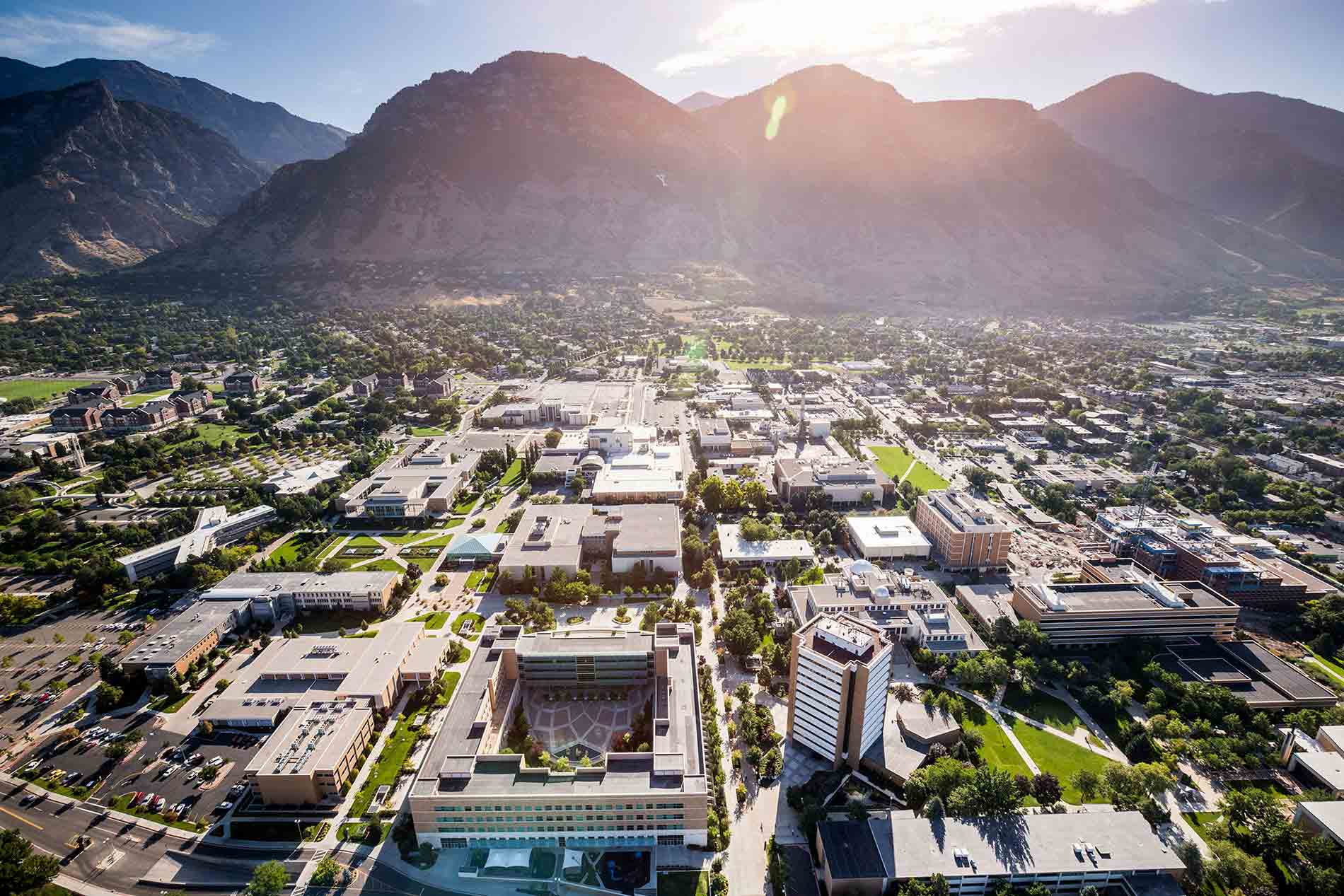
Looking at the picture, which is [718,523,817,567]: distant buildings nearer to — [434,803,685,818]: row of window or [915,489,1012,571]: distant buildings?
[915,489,1012,571]: distant buildings

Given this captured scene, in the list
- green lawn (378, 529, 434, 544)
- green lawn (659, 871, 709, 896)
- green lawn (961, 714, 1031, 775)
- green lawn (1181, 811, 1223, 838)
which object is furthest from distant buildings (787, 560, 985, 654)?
green lawn (378, 529, 434, 544)

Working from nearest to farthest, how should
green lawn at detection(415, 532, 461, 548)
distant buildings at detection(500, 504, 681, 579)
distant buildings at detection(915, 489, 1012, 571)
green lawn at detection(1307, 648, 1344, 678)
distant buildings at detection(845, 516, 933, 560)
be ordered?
green lawn at detection(1307, 648, 1344, 678), distant buildings at detection(500, 504, 681, 579), distant buildings at detection(915, 489, 1012, 571), distant buildings at detection(845, 516, 933, 560), green lawn at detection(415, 532, 461, 548)

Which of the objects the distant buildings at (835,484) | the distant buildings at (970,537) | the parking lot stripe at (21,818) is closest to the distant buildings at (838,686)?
the distant buildings at (970,537)

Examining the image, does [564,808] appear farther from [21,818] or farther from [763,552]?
[763,552]

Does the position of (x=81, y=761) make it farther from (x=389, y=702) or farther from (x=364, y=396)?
(x=364, y=396)

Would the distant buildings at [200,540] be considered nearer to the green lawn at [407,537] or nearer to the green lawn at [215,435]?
the green lawn at [407,537]

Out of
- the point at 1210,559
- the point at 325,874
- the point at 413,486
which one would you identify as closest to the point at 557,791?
the point at 325,874

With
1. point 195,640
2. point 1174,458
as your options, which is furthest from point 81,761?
point 1174,458
